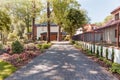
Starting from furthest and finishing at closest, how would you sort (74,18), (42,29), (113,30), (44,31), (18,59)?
(42,29) < (44,31) < (74,18) < (113,30) < (18,59)

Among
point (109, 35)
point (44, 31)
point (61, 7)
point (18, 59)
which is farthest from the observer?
point (44, 31)

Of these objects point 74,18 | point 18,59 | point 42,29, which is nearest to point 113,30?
point 74,18

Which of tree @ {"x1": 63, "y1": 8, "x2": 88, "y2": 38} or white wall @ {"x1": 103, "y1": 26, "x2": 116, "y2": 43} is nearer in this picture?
white wall @ {"x1": 103, "y1": 26, "x2": 116, "y2": 43}

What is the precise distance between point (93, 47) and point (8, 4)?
19.2 m

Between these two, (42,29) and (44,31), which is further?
(42,29)

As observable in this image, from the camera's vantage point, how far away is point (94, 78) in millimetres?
9992

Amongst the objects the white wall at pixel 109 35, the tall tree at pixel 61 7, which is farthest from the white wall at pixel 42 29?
the white wall at pixel 109 35

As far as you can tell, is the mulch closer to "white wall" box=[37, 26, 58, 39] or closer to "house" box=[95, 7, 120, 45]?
"house" box=[95, 7, 120, 45]

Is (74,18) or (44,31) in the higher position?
(74,18)

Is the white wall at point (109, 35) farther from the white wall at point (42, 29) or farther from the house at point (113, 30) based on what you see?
the white wall at point (42, 29)

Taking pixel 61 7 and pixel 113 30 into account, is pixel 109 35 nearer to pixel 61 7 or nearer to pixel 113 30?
pixel 113 30

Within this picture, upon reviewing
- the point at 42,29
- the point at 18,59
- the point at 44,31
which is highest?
the point at 42,29

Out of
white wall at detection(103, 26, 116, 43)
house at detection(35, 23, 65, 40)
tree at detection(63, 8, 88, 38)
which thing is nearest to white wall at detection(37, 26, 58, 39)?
house at detection(35, 23, 65, 40)

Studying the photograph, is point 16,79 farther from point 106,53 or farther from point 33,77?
point 106,53
